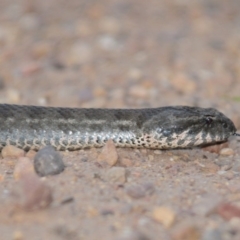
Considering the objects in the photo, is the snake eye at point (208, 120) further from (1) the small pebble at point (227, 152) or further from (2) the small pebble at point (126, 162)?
(2) the small pebble at point (126, 162)

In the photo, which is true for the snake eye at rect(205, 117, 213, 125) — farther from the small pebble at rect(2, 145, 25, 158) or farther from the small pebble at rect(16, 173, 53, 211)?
the small pebble at rect(16, 173, 53, 211)

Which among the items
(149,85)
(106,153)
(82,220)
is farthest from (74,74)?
(82,220)

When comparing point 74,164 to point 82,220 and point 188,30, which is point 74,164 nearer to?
point 82,220

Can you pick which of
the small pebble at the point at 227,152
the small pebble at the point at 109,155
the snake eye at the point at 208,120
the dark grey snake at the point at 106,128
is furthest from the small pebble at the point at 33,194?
the small pebble at the point at 227,152

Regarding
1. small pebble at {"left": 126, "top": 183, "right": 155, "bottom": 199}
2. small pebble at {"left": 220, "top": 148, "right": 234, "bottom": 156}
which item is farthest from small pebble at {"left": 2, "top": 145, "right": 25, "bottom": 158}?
small pebble at {"left": 220, "top": 148, "right": 234, "bottom": 156}

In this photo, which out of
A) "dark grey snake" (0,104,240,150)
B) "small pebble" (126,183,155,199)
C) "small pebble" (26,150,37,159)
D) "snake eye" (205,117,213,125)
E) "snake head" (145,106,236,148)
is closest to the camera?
"small pebble" (126,183,155,199)

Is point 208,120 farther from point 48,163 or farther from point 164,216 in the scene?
point 164,216
